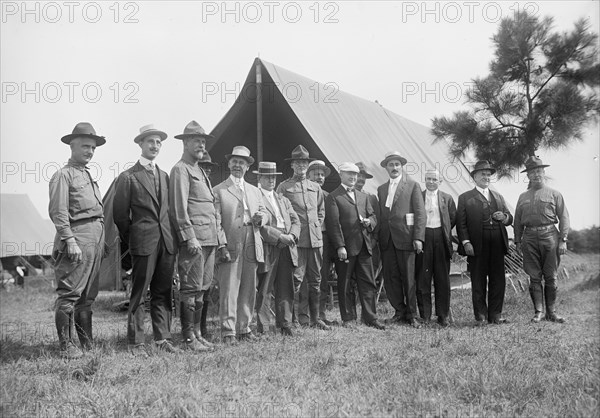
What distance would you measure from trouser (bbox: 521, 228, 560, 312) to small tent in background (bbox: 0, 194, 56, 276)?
1628 cm

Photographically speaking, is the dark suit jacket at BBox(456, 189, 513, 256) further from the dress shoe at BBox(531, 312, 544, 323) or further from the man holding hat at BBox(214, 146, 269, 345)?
the man holding hat at BBox(214, 146, 269, 345)

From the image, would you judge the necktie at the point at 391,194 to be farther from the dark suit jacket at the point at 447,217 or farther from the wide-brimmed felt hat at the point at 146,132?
the wide-brimmed felt hat at the point at 146,132

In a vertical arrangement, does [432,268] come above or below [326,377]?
above

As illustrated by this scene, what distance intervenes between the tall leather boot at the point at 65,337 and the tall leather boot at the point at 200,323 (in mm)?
893

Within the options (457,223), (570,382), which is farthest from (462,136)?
(570,382)

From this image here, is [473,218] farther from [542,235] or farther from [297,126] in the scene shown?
[297,126]

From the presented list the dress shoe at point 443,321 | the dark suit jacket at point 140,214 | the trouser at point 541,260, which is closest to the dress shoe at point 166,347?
the dark suit jacket at point 140,214

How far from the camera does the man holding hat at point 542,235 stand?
5.41m

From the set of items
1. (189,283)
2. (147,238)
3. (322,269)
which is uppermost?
(147,238)

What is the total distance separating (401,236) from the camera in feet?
18.0

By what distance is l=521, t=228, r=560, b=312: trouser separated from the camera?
17.7ft

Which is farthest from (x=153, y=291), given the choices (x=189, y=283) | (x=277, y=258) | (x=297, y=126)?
(x=297, y=126)

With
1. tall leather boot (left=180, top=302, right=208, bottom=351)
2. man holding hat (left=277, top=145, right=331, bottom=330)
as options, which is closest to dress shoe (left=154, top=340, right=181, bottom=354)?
tall leather boot (left=180, top=302, right=208, bottom=351)

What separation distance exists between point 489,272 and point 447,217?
690 mm
